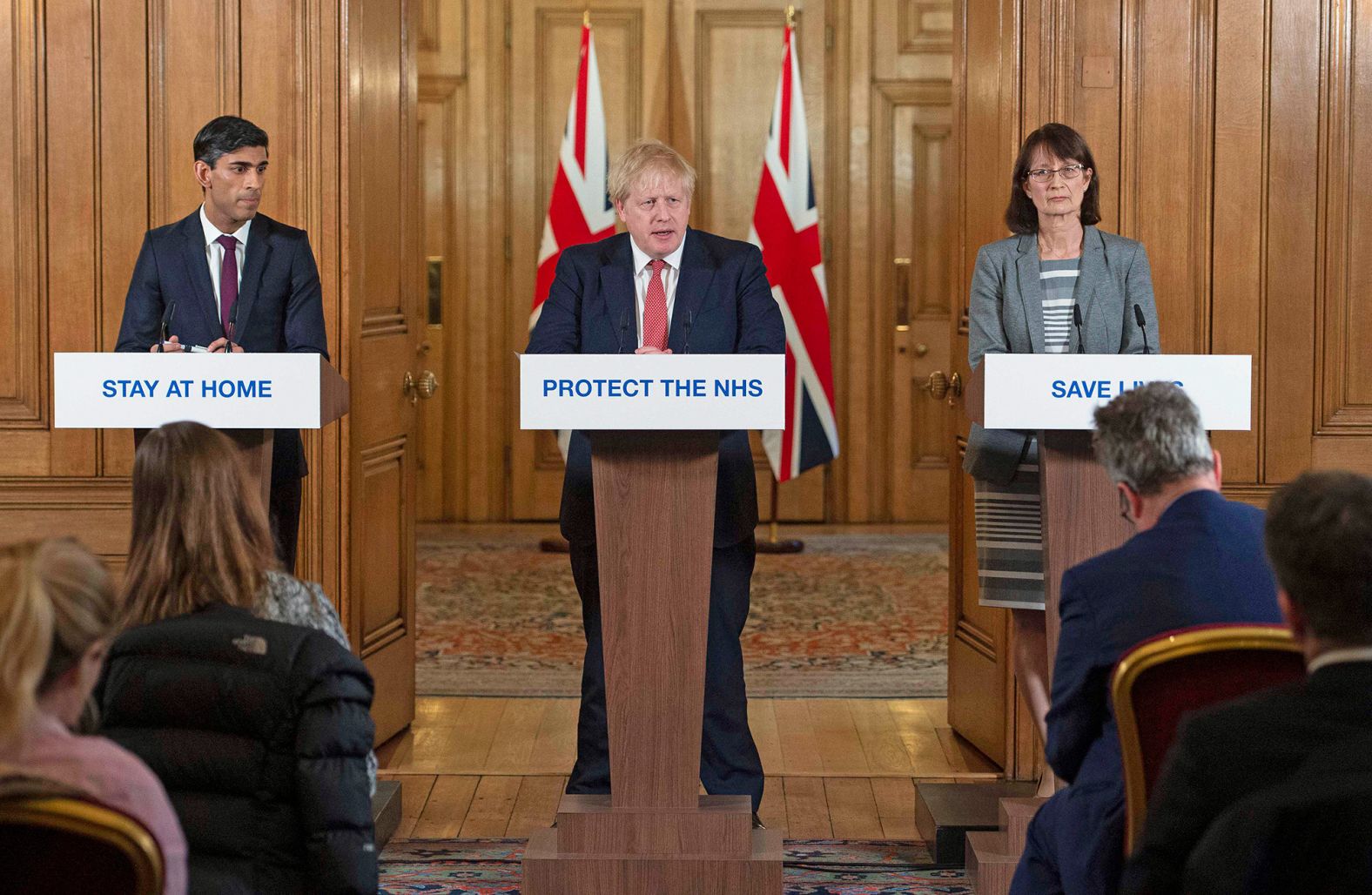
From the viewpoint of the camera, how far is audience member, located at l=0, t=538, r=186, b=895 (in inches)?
57.4

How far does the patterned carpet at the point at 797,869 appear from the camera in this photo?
3.58m

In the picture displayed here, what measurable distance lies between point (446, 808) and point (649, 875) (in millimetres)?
1115

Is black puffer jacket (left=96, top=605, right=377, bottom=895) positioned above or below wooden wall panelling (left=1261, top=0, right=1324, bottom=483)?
below

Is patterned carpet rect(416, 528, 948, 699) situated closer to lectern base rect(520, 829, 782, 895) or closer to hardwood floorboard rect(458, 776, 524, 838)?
hardwood floorboard rect(458, 776, 524, 838)

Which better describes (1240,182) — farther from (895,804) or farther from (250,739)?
(250,739)

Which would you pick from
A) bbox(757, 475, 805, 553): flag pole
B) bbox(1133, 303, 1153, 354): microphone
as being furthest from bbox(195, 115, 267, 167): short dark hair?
bbox(757, 475, 805, 553): flag pole

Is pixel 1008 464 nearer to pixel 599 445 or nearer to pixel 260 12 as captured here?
pixel 599 445

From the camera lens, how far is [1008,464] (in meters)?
3.62

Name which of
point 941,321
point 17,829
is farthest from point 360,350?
point 941,321

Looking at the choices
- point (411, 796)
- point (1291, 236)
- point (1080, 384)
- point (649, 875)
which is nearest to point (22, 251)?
point (411, 796)

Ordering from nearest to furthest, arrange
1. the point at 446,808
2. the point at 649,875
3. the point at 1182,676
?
1. the point at 1182,676
2. the point at 649,875
3. the point at 446,808

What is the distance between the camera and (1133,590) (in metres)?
2.10

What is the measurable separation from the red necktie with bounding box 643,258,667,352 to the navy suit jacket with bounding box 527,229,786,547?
0.08 ft

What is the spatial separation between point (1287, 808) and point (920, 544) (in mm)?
7484
